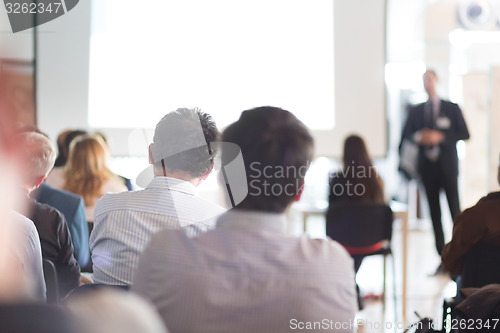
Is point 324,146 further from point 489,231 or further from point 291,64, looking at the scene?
point 489,231

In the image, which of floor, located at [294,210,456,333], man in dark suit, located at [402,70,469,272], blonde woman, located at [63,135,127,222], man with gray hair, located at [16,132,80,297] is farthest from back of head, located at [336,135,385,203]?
man with gray hair, located at [16,132,80,297]

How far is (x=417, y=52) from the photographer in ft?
31.4

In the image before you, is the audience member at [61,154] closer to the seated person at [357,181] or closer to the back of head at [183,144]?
the seated person at [357,181]

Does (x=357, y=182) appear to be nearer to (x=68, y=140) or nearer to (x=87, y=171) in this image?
(x=87, y=171)

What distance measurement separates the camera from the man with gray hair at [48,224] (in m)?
2.61

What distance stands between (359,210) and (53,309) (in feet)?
11.4

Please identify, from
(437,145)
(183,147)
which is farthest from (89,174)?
(437,145)

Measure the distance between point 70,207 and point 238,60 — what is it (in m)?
2.86

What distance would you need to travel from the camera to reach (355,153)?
4.22 metres

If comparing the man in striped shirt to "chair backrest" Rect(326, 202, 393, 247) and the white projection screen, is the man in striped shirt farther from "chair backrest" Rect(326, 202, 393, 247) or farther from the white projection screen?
the white projection screen

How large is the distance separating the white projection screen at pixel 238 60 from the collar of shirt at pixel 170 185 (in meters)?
3.39

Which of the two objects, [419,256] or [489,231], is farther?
[419,256]

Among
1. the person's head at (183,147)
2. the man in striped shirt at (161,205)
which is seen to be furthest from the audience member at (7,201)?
the person's head at (183,147)

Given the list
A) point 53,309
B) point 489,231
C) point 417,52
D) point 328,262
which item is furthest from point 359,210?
point 417,52
